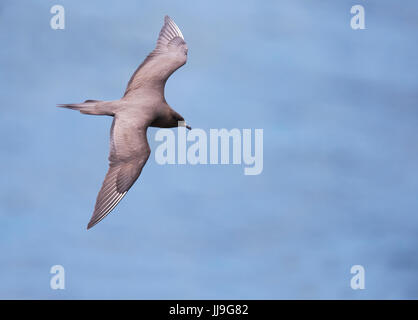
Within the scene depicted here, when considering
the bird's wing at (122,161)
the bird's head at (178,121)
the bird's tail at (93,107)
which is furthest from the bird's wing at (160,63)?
the bird's wing at (122,161)

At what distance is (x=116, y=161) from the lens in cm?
1852

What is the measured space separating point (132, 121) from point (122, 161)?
1.10 m

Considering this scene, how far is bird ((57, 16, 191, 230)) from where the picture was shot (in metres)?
18.4

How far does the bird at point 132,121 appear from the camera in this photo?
18375mm

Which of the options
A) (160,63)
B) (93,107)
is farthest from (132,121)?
(160,63)

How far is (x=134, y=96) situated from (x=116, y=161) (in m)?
2.31

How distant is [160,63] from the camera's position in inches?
845

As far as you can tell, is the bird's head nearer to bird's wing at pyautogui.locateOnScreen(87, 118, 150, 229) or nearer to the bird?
the bird

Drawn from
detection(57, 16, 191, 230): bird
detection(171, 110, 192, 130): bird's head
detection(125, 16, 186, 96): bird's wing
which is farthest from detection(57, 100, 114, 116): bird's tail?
detection(171, 110, 192, 130): bird's head

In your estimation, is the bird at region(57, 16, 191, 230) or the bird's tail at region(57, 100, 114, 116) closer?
the bird at region(57, 16, 191, 230)

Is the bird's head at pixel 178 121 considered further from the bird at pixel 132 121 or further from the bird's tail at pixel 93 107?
the bird's tail at pixel 93 107

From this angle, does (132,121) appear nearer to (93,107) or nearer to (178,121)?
(93,107)

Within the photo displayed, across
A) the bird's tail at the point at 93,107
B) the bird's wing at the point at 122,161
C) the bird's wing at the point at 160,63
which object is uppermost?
the bird's wing at the point at 160,63
